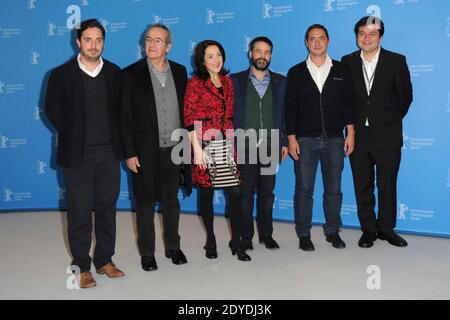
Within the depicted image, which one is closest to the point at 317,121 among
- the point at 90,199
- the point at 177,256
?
the point at 177,256

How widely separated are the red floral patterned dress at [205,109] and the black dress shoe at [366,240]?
4.55 feet

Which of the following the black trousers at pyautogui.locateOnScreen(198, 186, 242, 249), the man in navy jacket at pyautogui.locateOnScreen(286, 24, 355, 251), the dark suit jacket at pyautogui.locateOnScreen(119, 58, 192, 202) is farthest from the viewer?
the man in navy jacket at pyautogui.locateOnScreen(286, 24, 355, 251)

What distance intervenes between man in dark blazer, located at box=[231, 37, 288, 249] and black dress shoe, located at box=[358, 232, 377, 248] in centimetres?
69

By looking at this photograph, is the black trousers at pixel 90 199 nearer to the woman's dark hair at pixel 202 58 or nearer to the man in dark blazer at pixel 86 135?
the man in dark blazer at pixel 86 135

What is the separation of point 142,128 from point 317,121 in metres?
1.36

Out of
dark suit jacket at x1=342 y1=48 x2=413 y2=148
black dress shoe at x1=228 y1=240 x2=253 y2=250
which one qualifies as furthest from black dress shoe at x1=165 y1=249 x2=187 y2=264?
dark suit jacket at x1=342 y1=48 x2=413 y2=148

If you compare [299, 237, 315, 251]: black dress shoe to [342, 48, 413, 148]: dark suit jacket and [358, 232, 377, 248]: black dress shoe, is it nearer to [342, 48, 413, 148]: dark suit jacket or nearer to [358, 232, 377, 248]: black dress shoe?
[358, 232, 377, 248]: black dress shoe

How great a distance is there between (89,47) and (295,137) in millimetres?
1731

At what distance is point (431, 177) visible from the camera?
14.4 ft

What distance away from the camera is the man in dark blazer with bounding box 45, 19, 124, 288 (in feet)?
10.1

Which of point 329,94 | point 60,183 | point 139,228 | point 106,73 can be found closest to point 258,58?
point 329,94

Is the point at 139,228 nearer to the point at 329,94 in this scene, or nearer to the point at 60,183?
the point at 329,94
